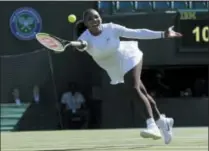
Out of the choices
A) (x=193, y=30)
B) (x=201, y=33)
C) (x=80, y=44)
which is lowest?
(x=201, y=33)

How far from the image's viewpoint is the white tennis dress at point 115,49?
8.42 metres

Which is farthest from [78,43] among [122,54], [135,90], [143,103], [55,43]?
[143,103]

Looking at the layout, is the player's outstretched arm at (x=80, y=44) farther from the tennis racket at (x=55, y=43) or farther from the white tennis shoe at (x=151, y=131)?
the white tennis shoe at (x=151, y=131)

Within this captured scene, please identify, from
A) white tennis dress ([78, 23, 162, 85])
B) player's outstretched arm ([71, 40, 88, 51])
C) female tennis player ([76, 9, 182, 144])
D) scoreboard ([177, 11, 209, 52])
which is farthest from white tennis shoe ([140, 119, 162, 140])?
scoreboard ([177, 11, 209, 52])

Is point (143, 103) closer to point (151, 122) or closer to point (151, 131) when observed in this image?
point (151, 122)

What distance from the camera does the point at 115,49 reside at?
335 inches

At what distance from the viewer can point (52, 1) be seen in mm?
21031

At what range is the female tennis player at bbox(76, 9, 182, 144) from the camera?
8.33m

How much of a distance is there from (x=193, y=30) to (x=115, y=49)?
35.0 feet

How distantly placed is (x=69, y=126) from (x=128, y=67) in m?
10.9

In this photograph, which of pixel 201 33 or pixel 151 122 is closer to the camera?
pixel 151 122

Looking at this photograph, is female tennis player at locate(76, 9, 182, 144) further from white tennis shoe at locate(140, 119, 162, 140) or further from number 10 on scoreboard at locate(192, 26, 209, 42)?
number 10 on scoreboard at locate(192, 26, 209, 42)

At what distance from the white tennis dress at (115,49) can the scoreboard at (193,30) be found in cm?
1038

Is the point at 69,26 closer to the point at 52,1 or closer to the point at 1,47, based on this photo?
the point at 52,1
